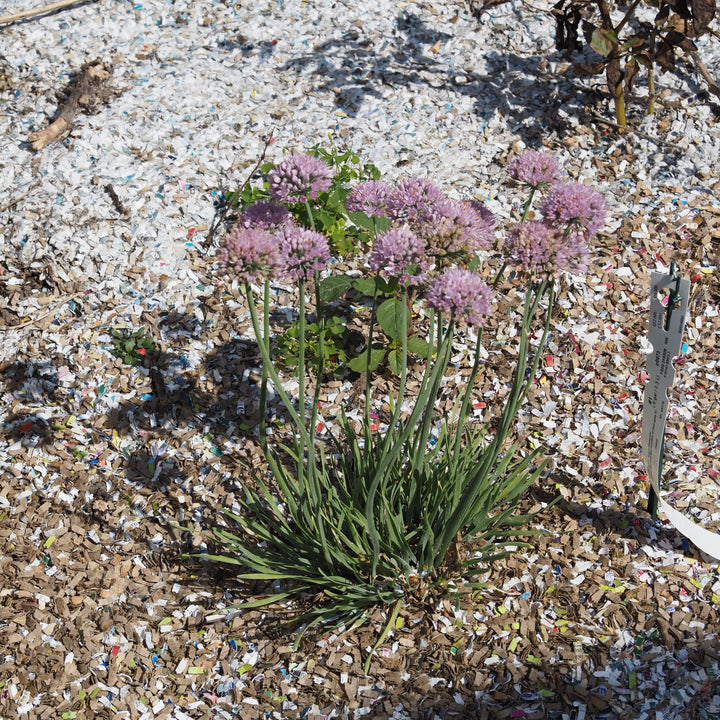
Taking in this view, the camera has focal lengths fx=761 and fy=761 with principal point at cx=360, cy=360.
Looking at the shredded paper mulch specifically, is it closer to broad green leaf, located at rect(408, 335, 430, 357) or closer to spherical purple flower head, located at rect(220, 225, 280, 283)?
broad green leaf, located at rect(408, 335, 430, 357)

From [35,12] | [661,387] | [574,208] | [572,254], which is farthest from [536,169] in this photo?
[35,12]

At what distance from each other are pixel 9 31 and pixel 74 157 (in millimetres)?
1366

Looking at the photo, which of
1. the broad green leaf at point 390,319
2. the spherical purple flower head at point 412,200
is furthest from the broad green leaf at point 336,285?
the spherical purple flower head at point 412,200

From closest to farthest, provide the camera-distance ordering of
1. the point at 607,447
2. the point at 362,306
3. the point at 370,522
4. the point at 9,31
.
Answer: the point at 370,522, the point at 607,447, the point at 362,306, the point at 9,31

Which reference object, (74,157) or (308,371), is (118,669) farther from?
(74,157)

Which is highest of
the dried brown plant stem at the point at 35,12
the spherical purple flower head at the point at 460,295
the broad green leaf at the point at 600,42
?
the dried brown plant stem at the point at 35,12

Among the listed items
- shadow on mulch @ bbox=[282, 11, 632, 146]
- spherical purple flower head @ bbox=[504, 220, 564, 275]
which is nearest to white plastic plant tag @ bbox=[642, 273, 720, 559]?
spherical purple flower head @ bbox=[504, 220, 564, 275]

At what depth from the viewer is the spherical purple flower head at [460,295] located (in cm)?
172

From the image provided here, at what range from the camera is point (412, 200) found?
1897 millimetres

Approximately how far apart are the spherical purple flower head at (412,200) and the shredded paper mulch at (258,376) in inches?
52.9

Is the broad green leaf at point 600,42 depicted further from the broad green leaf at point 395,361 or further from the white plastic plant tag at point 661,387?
the broad green leaf at point 395,361

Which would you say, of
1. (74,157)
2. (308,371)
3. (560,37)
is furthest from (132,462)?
(560,37)

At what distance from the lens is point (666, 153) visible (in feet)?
13.5

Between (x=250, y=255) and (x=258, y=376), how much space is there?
1.64 metres
